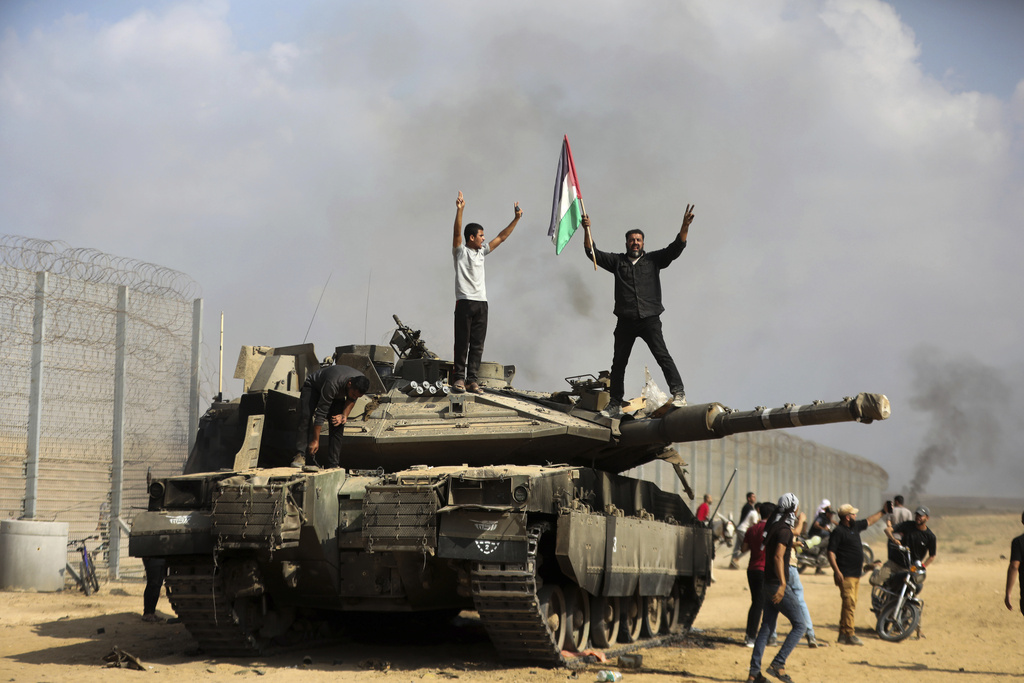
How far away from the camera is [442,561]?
10.2 m

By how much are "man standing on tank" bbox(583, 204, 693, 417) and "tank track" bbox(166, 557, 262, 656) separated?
499 cm

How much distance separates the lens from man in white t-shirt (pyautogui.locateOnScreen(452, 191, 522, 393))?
12719mm

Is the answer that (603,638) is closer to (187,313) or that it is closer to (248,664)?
(248,664)

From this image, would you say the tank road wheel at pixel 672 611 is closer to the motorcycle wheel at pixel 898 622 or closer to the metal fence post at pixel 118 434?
the motorcycle wheel at pixel 898 622

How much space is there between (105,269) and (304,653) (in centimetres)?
874

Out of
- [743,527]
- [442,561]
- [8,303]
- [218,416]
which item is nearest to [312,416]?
[442,561]

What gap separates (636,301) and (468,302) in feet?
6.87

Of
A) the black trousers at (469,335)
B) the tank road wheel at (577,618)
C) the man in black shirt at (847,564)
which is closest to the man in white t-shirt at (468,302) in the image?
the black trousers at (469,335)

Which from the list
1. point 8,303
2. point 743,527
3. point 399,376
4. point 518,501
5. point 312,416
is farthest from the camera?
point 743,527

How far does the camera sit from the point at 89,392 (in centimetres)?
1706

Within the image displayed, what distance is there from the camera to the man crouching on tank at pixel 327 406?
36.2ft

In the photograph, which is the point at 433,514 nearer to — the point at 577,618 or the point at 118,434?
the point at 577,618

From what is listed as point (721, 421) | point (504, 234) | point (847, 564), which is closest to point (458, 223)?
point (504, 234)

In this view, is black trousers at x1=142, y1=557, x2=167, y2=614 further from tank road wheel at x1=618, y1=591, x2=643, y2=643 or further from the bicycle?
tank road wheel at x1=618, y1=591, x2=643, y2=643
